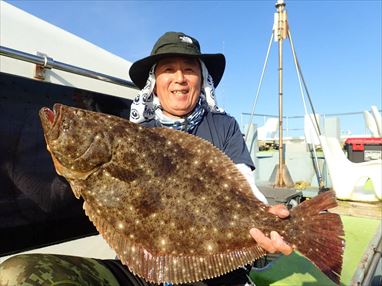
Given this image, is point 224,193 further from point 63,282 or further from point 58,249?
point 58,249

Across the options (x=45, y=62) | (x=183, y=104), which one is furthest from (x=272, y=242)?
(x=45, y=62)

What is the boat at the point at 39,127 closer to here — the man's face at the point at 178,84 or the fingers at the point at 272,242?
the man's face at the point at 178,84

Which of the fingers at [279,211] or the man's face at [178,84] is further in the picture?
the man's face at [178,84]

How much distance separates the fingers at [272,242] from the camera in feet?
5.72

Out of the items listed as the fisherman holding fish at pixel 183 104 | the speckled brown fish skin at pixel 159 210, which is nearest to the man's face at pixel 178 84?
the fisherman holding fish at pixel 183 104

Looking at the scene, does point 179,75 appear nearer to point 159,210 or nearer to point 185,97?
point 185,97

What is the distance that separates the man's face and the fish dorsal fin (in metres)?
1.04

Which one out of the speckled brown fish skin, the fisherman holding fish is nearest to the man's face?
the fisherman holding fish

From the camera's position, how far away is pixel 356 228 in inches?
204

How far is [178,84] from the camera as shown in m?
2.38

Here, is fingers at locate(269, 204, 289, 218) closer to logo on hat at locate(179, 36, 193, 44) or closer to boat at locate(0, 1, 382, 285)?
logo on hat at locate(179, 36, 193, 44)

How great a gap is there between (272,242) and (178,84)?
1.29 m

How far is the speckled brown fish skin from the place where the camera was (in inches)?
68.0

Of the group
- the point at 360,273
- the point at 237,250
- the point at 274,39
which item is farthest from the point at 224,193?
the point at 274,39
